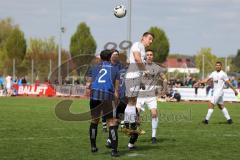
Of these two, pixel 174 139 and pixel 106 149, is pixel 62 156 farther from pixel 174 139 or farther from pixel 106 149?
pixel 174 139

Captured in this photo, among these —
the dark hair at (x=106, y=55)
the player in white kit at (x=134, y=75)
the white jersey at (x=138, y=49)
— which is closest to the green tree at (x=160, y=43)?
the player in white kit at (x=134, y=75)

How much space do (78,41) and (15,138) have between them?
5725 cm

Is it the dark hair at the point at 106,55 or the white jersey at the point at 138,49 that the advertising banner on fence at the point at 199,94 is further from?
A: the dark hair at the point at 106,55

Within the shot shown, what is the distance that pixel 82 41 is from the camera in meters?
68.8

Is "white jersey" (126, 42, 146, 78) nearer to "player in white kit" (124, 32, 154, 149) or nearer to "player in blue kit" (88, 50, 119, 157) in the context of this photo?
"player in white kit" (124, 32, 154, 149)

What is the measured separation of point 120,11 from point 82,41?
172 ft

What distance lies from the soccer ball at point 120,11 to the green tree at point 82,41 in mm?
51369

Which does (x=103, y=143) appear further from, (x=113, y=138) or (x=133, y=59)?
(x=133, y=59)

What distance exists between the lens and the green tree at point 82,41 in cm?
6862

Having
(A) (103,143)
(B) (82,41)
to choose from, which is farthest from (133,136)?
(B) (82,41)

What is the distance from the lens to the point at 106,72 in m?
9.73

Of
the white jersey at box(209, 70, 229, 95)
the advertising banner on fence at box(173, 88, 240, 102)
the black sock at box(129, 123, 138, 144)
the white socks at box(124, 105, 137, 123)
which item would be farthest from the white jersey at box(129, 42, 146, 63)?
the advertising banner on fence at box(173, 88, 240, 102)

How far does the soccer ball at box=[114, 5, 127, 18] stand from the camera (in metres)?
16.6

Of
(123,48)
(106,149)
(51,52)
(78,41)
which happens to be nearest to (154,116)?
(106,149)
